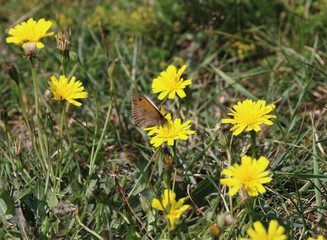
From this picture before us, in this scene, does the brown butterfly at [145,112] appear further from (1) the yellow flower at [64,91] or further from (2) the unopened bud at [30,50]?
(2) the unopened bud at [30,50]

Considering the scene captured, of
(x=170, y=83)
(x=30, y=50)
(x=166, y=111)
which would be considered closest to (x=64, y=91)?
(x=30, y=50)

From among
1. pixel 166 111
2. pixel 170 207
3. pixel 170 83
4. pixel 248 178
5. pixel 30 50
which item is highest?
pixel 30 50

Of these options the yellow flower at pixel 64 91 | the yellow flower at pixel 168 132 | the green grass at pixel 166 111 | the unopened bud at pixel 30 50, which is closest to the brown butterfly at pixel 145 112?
the yellow flower at pixel 168 132

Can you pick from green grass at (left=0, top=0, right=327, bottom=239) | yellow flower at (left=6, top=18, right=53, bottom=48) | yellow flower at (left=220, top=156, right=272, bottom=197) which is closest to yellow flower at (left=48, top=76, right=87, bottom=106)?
green grass at (left=0, top=0, right=327, bottom=239)

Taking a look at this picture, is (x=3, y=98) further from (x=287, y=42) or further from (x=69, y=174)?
(x=287, y=42)

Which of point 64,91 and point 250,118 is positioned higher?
point 64,91

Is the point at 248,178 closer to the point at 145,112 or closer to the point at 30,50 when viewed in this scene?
the point at 145,112

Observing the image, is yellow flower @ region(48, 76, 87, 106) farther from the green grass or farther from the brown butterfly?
the brown butterfly
